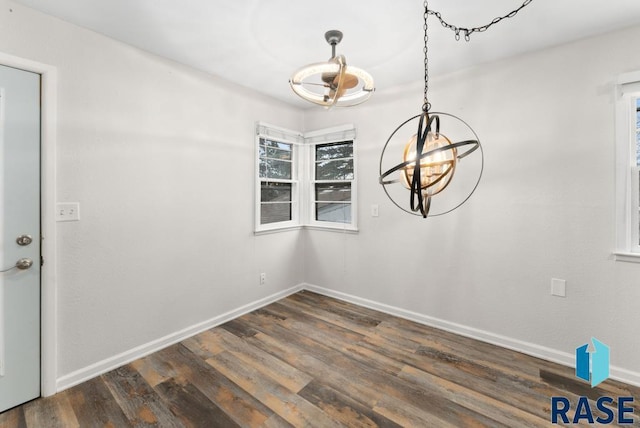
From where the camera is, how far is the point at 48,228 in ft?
6.32

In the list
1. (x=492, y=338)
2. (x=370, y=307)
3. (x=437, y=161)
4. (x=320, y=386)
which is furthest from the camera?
(x=370, y=307)

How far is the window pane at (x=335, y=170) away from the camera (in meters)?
3.62

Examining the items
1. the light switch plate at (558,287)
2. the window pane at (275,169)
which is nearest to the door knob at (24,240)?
the window pane at (275,169)

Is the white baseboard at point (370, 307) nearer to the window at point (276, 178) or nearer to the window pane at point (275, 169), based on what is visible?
the window at point (276, 178)

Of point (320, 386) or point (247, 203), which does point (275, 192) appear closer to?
point (247, 203)

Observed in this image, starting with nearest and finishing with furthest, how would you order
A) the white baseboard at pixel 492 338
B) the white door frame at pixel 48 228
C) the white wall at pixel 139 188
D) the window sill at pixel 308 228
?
the white door frame at pixel 48 228
the white wall at pixel 139 188
the white baseboard at pixel 492 338
the window sill at pixel 308 228

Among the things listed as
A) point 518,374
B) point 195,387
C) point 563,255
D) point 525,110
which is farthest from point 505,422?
point 525,110

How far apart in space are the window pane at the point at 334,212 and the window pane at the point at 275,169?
24.1 inches

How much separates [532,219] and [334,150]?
2262mm

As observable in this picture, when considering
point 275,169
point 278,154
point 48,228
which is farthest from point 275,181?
point 48,228

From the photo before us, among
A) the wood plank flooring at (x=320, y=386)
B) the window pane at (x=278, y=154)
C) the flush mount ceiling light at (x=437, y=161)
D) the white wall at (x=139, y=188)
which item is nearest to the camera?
the flush mount ceiling light at (x=437, y=161)

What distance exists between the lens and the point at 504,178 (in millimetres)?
2545

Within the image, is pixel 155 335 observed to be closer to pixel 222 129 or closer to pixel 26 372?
pixel 26 372

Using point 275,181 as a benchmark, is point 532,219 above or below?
below
